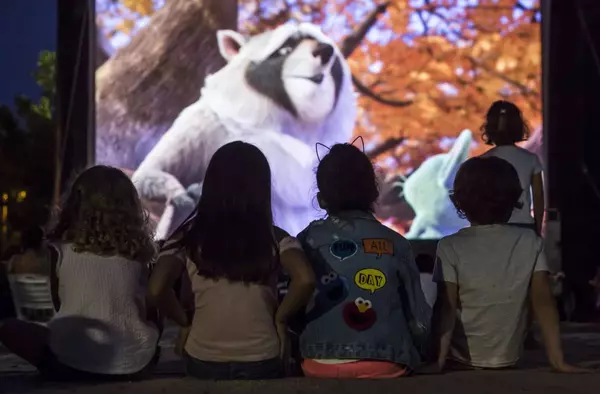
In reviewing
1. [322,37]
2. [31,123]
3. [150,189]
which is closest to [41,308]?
[150,189]

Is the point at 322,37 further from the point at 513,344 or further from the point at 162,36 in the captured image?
the point at 513,344

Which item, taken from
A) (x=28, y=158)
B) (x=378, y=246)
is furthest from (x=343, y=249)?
(x=28, y=158)

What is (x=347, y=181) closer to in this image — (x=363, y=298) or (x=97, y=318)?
(x=363, y=298)

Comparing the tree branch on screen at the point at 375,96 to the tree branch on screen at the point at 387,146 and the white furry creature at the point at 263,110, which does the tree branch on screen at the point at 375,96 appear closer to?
the white furry creature at the point at 263,110

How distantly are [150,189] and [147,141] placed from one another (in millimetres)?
310

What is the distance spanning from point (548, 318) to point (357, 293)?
17.9 inches

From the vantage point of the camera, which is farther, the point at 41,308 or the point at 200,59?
the point at 200,59

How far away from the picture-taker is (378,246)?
2.05m

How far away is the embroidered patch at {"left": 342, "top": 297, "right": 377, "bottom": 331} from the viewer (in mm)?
2023

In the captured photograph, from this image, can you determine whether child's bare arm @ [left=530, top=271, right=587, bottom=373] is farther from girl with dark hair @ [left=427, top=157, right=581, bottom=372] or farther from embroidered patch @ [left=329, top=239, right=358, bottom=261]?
embroidered patch @ [left=329, top=239, right=358, bottom=261]

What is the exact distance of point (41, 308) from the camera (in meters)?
4.51

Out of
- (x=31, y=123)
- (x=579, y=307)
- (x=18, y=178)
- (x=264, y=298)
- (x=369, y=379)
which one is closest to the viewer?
(x=369, y=379)

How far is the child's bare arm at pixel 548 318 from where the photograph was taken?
202cm

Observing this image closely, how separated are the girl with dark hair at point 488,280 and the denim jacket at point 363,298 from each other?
0.07 meters
